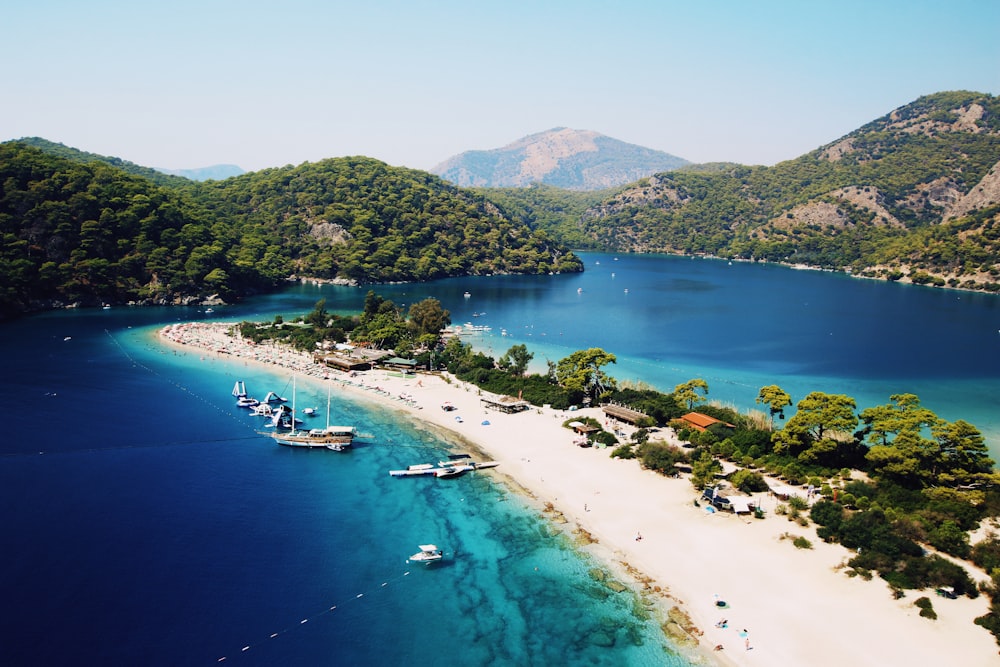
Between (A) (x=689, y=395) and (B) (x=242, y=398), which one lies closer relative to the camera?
(A) (x=689, y=395)

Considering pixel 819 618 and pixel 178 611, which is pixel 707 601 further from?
pixel 178 611

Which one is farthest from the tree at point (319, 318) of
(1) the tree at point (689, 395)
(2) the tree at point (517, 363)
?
(1) the tree at point (689, 395)

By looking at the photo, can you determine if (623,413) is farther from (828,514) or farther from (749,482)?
(828,514)

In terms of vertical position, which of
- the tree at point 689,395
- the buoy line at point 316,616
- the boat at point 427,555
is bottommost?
the buoy line at point 316,616

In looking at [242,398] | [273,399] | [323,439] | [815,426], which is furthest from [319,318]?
[815,426]

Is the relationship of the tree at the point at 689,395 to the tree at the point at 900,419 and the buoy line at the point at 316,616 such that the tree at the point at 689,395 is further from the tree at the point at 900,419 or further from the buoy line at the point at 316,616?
the buoy line at the point at 316,616

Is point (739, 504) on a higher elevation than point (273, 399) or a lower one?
higher

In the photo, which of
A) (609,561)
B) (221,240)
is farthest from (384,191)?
(609,561)
